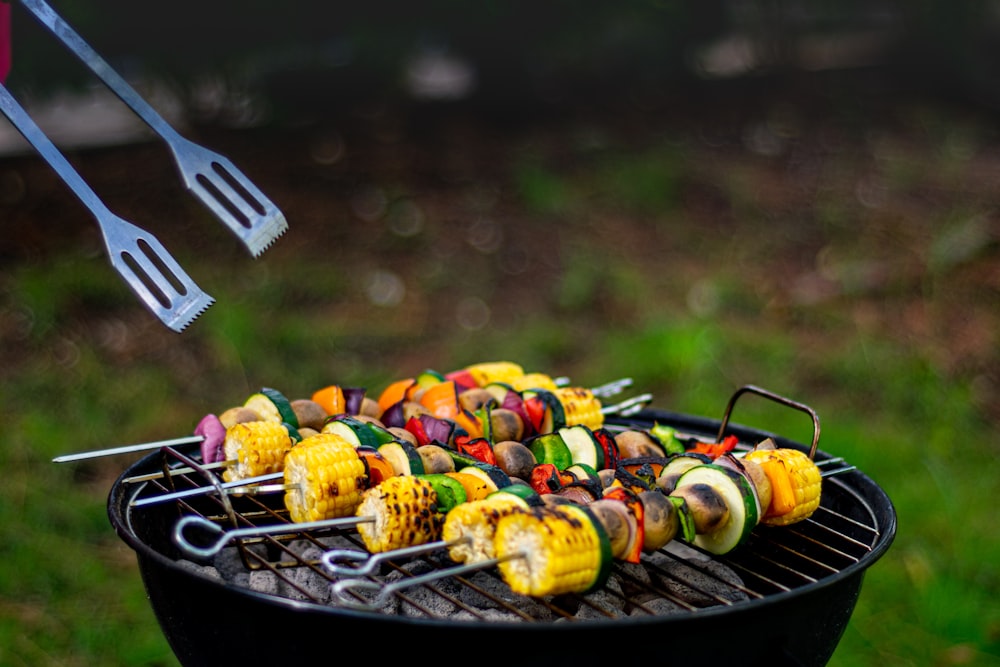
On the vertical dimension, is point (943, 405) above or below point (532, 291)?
below

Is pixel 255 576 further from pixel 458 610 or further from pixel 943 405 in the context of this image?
pixel 943 405

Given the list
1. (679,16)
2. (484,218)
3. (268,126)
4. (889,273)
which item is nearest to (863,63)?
(679,16)

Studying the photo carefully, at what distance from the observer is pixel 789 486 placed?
2.14 metres

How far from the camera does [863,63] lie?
29.0 ft

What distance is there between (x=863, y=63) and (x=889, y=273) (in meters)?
3.27

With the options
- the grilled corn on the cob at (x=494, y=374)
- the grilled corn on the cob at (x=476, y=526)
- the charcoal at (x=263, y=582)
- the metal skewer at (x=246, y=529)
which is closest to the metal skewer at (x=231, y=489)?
the metal skewer at (x=246, y=529)

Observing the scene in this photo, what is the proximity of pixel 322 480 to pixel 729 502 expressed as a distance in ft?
2.74

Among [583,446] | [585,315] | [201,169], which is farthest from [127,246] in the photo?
[585,315]

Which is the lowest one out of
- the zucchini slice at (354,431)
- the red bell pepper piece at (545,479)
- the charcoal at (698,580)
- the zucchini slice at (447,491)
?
the charcoal at (698,580)

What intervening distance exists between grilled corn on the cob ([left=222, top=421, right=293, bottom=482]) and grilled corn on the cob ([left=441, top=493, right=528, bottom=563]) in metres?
0.50

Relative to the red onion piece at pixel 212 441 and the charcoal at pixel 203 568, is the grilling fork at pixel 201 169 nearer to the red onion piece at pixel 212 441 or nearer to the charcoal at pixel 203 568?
the red onion piece at pixel 212 441

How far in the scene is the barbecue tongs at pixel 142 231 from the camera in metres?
1.88

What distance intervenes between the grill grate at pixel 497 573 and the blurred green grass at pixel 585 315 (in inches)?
55.9

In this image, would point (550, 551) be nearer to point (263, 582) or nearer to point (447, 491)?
point (447, 491)
